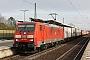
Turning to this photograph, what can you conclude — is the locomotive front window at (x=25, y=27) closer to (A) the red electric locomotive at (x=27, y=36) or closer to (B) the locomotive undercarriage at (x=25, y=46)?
(A) the red electric locomotive at (x=27, y=36)

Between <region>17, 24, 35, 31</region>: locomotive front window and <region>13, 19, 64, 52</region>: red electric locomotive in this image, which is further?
<region>17, 24, 35, 31</region>: locomotive front window

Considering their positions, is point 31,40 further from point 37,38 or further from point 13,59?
point 13,59

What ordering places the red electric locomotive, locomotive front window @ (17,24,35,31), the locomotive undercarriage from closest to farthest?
the locomotive undercarriage
the red electric locomotive
locomotive front window @ (17,24,35,31)

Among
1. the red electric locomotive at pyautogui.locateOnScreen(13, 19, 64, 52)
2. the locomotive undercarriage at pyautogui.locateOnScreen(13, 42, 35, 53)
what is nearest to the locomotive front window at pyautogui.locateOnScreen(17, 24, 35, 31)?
the red electric locomotive at pyautogui.locateOnScreen(13, 19, 64, 52)

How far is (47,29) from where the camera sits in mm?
23672

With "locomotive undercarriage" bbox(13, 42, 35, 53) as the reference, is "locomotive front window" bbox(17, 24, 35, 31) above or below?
above

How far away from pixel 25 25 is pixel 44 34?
3.30 metres

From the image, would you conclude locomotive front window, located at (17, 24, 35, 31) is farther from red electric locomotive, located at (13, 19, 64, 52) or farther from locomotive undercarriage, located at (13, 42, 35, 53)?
locomotive undercarriage, located at (13, 42, 35, 53)

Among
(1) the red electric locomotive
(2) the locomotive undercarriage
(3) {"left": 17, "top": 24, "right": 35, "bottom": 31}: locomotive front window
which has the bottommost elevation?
(2) the locomotive undercarriage

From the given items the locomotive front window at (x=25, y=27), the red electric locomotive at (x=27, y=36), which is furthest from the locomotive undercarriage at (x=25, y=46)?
the locomotive front window at (x=25, y=27)

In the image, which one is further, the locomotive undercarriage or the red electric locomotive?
the red electric locomotive

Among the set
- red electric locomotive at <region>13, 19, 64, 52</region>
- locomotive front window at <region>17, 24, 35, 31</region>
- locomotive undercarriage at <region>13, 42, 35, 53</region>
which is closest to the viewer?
locomotive undercarriage at <region>13, 42, 35, 53</region>

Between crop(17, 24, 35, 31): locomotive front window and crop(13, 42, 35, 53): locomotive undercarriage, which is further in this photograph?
crop(17, 24, 35, 31): locomotive front window

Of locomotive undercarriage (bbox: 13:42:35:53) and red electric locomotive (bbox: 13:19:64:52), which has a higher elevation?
red electric locomotive (bbox: 13:19:64:52)
